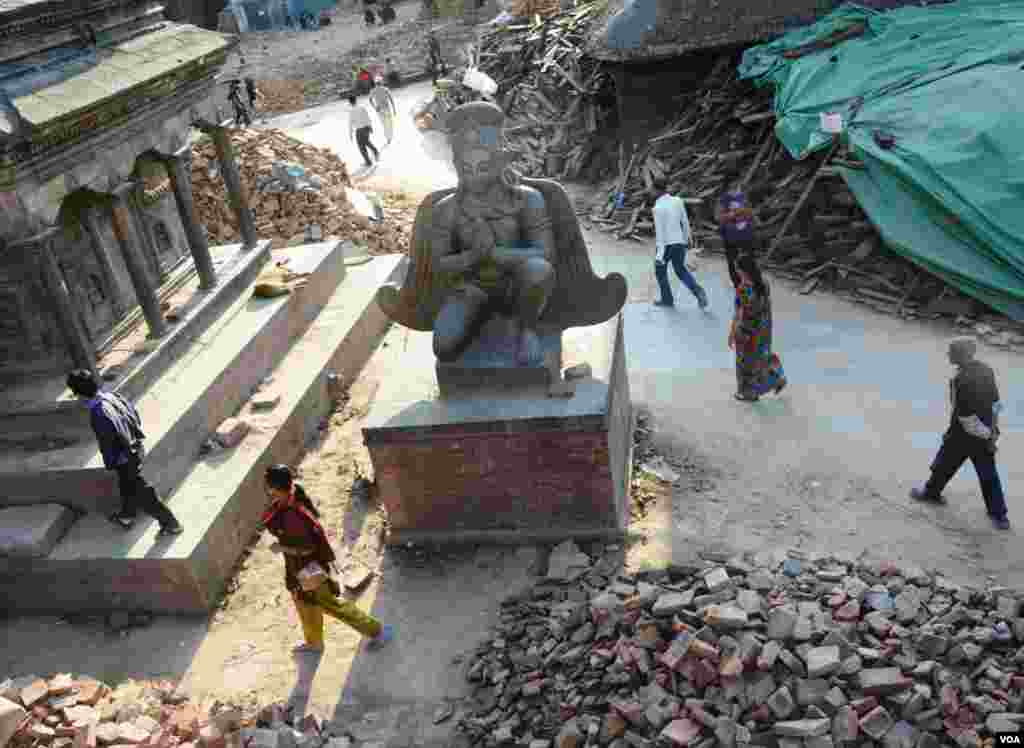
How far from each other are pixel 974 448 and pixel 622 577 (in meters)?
2.62

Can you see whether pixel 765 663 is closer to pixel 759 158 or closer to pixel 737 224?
pixel 737 224

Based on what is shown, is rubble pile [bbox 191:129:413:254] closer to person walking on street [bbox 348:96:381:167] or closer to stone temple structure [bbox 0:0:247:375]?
stone temple structure [bbox 0:0:247:375]

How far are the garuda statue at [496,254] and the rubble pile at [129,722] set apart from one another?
2709mm

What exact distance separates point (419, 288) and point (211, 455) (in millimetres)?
2531

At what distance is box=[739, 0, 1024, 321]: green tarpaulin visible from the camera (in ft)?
30.8

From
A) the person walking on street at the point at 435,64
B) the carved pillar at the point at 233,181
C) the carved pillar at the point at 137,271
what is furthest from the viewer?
the person walking on street at the point at 435,64

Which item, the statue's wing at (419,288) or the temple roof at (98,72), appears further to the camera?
the temple roof at (98,72)

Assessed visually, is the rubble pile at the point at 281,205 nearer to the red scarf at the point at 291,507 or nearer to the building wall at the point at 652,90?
the building wall at the point at 652,90

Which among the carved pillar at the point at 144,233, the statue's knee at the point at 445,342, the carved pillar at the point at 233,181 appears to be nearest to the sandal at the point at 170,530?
the statue's knee at the point at 445,342

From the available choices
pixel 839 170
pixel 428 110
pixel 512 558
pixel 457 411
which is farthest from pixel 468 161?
pixel 428 110

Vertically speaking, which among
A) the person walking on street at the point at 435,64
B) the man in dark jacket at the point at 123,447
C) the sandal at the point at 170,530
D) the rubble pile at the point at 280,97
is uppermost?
the man in dark jacket at the point at 123,447

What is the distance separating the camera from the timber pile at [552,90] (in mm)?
16469

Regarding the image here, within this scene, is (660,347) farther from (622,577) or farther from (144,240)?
(144,240)

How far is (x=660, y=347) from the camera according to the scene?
9789mm
